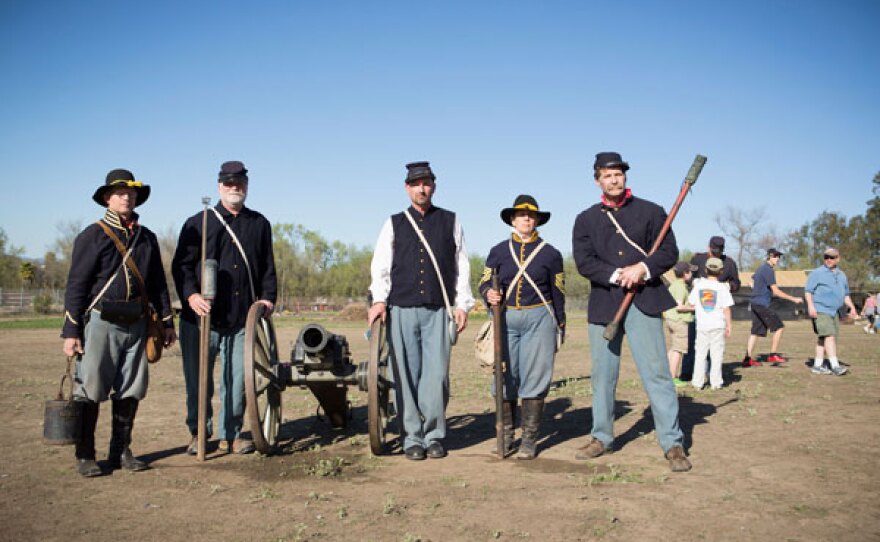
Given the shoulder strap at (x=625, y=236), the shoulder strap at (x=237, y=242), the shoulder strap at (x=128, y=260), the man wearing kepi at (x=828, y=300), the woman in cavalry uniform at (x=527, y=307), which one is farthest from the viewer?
the man wearing kepi at (x=828, y=300)

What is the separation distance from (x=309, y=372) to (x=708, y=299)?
613 cm

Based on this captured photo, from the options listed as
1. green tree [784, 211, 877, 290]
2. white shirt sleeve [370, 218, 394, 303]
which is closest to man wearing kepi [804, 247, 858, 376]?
white shirt sleeve [370, 218, 394, 303]

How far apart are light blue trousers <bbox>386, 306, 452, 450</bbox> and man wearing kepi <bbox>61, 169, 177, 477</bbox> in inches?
76.4

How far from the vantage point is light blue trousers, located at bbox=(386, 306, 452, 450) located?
5637 millimetres

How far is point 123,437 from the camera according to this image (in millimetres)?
5320

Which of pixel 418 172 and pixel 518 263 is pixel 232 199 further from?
pixel 518 263

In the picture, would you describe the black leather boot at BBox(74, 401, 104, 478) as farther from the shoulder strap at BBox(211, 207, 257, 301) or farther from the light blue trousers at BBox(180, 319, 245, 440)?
the shoulder strap at BBox(211, 207, 257, 301)

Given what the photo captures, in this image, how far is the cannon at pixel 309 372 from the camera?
208 inches

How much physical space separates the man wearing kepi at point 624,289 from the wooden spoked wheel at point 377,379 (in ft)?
5.24

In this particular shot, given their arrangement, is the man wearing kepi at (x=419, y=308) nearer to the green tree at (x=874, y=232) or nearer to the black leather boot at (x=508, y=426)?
the black leather boot at (x=508, y=426)

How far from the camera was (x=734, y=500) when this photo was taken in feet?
14.0

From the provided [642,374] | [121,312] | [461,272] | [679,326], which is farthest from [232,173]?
[679,326]

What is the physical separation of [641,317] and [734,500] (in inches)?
60.1

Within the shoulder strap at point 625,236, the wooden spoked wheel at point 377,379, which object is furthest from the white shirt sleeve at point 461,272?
the shoulder strap at point 625,236
